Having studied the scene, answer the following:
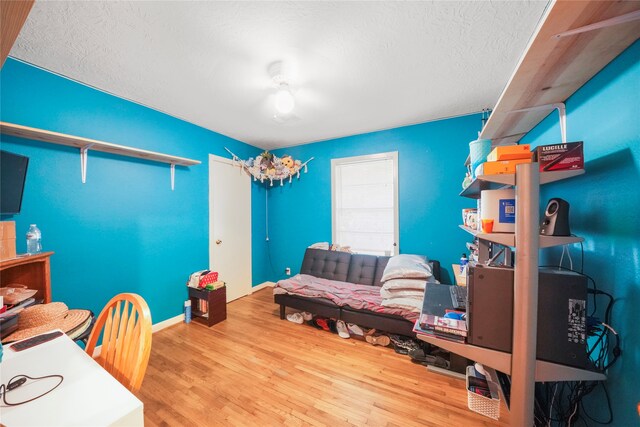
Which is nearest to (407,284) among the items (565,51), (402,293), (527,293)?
(402,293)

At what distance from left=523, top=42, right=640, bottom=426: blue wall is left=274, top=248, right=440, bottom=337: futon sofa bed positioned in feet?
4.21

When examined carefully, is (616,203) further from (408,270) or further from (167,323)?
(167,323)

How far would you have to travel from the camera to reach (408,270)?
231 centimetres

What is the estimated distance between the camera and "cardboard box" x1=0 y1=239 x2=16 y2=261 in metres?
1.35

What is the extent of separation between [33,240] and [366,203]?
11.2ft

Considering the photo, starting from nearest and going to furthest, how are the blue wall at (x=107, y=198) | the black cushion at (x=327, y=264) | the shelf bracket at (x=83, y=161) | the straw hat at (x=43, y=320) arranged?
1. the straw hat at (x=43, y=320)
2. the blue wall at (x=107, y=198)
3. the shelf bracket at (x=83, y=161)
4. the black cushion at (x=327, y=264)

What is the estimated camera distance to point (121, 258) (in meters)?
2.27

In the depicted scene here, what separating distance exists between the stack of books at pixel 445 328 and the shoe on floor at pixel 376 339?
1242 mm

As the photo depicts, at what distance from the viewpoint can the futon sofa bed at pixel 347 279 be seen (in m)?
2.16

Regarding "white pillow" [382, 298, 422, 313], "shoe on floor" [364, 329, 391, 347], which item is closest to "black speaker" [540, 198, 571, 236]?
"white pillow" [382, 298, 422, 313]

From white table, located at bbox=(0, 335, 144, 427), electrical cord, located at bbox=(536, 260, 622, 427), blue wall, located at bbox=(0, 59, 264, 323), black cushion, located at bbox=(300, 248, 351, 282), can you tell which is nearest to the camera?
white table, located at bbox=(0, 335, 144, 427)

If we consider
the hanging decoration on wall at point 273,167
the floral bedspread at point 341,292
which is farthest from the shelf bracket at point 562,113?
the hanging decoration on wall at point 273,167

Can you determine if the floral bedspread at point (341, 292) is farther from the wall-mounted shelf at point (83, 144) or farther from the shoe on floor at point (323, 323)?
the wall-mounted shelf at point (83, 144)

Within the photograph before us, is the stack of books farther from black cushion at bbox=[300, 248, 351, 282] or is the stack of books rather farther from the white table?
black cushion at bbox=[300, 248, 351, 282]
